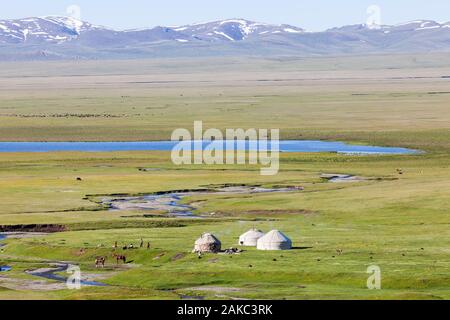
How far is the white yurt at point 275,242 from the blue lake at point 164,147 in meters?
74.6

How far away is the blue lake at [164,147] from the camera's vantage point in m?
158

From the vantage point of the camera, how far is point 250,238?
83.1 m

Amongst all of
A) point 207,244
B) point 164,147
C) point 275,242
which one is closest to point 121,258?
point 207,244

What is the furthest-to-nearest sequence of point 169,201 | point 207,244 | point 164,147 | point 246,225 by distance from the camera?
1. point 164,147
2. point 169,201
3. point 246,225
4. point 207,244

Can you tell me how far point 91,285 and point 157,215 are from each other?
30.3 m

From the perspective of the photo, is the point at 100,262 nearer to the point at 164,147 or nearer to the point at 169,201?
the point at 169,201

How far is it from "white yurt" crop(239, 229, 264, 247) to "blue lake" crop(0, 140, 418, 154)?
72.0m

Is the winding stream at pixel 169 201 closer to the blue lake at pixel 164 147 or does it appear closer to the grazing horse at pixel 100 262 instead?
the grazing horse at pixel 100 262

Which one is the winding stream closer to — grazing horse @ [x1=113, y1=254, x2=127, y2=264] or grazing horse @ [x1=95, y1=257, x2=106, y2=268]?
grazing horse @ [x1=113, y1=254, x2=127, y2=264]

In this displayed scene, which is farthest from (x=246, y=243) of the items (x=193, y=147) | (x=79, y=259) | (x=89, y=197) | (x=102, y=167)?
(x=193, y=147)

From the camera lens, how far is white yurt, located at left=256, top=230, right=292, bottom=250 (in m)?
80.1

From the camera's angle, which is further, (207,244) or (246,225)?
(246,225)

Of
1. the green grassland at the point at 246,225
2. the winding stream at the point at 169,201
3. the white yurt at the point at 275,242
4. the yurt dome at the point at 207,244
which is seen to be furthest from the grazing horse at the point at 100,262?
the winding stream at the point at 169,201

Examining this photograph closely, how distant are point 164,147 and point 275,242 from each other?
285 ft
